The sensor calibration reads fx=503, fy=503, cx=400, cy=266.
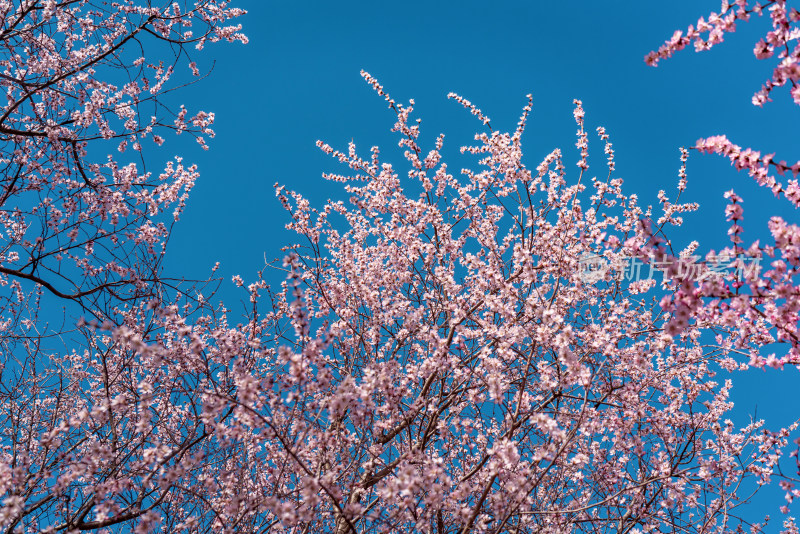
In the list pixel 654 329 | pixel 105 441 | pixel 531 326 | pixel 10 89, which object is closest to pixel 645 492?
pixel 654 329

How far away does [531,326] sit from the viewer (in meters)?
5.39

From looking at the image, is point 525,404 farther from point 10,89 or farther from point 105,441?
point 10,89

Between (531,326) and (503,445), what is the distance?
7.06 ft

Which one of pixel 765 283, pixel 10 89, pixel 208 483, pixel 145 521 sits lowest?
pixel 145 521

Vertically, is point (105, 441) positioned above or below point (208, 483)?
above

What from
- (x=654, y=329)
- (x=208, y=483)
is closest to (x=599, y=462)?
(x=654, y=329)

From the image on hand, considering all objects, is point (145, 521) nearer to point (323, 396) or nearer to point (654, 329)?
point (323, 396)

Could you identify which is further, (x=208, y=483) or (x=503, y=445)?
(x=208, y=483)

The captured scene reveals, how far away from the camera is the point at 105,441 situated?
A: 16.7 ft

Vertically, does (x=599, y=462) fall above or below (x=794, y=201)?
below

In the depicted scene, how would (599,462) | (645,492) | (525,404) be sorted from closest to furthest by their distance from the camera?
1. (525,404)
2. (645,492)
3. (599,462)

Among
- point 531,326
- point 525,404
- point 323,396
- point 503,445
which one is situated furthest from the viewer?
point 531,326

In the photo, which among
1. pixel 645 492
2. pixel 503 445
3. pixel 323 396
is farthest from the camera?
pixel 645 492

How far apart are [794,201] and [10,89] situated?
720cm
